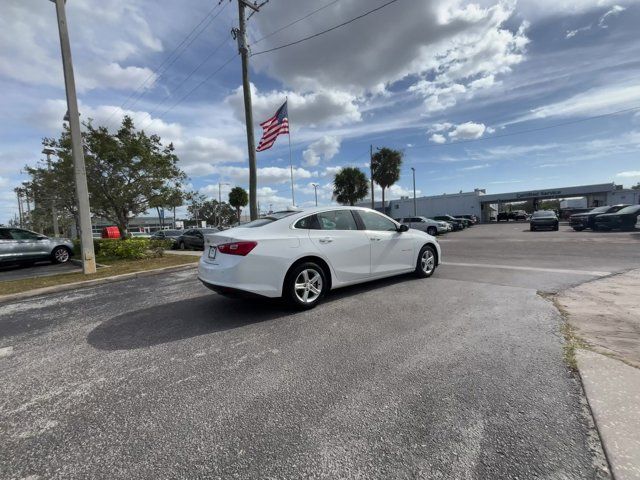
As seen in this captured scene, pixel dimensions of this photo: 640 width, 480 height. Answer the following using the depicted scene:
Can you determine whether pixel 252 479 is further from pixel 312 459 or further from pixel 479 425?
pixel 479 425

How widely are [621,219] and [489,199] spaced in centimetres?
3446

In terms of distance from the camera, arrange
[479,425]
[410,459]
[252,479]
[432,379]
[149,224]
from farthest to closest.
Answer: [149,224] < [432,379] < [479,425] < [410,459] < [252,479]

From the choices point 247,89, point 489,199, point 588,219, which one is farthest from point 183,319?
point 489,199

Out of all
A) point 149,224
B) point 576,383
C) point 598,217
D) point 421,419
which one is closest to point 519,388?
point 576,383

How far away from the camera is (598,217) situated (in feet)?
60.8

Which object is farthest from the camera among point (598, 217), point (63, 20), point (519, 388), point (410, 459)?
point (598, 217)

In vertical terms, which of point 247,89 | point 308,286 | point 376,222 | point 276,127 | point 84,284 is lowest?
point 84,284

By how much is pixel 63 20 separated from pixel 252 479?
1189 centimetres

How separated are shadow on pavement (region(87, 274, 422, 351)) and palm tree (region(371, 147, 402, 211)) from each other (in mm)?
34437

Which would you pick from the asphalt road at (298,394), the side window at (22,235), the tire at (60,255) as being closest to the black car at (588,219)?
the asphalt road at (298,394)

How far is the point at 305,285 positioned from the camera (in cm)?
445

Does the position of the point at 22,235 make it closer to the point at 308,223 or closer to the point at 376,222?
the point at 308,223

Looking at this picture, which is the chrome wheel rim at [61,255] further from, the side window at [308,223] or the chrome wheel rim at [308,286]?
the chrome wheel rim at [308,286]

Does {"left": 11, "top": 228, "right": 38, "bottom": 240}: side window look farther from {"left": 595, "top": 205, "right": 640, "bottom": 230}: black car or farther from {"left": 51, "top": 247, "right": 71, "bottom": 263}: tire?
{"left": 595, "top": 205, "right": 640, "bottom": 230}: black car
